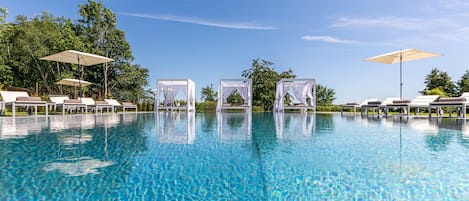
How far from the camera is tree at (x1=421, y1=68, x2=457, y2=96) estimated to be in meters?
21.0

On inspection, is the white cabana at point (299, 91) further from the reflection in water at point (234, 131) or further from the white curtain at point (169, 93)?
the reflection in water at point (234, 131)

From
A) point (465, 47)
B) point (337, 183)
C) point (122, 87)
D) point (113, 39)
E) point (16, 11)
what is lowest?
point (337, 183)

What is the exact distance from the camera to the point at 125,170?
2195 mm

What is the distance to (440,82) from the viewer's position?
21641mm

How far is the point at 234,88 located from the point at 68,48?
34.2 feet

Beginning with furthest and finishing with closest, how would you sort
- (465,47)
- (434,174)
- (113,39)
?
(113,39)
(465,47)
(434,174)

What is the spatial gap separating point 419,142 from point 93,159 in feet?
13.6

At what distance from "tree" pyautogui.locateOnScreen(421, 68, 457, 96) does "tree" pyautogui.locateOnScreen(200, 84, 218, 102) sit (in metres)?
18.1

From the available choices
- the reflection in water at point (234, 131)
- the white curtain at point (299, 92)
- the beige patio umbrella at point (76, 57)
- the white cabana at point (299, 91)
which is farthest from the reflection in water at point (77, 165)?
the white curtain at point (299, 92)

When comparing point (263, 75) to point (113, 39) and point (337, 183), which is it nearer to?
point (113, 39)

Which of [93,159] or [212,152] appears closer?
[93,159]

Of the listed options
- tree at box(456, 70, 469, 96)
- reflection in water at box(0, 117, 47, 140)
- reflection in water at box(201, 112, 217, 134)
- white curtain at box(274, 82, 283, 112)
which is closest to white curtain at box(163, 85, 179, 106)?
white curtain at box(274, 82, 283, 112)

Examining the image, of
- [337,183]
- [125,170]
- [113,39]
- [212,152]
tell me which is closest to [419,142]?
[337,183]

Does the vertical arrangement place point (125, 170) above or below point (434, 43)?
below
